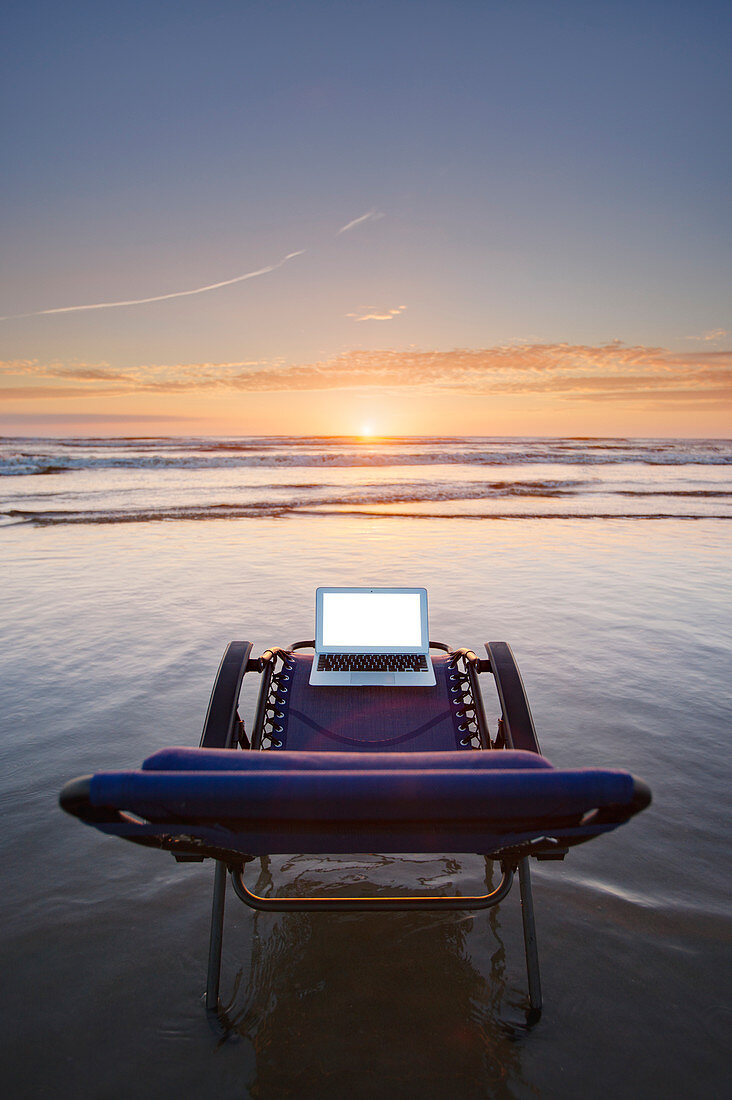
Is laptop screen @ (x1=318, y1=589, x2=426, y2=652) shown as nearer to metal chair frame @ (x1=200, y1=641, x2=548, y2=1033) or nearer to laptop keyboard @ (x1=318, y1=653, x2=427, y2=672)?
laptop keyboard @ (x1=318, y1=653, x2=427, y2=672)

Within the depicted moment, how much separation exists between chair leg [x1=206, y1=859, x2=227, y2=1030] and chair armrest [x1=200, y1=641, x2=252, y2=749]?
439 mm

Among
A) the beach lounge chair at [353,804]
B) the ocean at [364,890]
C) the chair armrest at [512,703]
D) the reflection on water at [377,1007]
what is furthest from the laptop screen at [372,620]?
the reflection on water at [377,1007]

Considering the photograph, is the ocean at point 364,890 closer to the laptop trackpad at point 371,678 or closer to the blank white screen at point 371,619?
the laptop trackpad at point 371,678

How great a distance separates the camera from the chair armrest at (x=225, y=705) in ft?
8.14

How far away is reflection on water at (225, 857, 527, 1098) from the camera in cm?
214

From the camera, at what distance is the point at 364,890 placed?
3055mm

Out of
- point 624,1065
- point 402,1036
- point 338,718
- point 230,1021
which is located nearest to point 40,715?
point 338,718

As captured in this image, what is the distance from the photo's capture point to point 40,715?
4.78 meters

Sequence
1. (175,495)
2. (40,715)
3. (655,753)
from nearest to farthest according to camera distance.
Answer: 1. (655,753)
2. (40,715)
3. (175,495)

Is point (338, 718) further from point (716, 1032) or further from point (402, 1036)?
point (716, 1032)

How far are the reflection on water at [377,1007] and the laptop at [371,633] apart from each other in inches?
44.4

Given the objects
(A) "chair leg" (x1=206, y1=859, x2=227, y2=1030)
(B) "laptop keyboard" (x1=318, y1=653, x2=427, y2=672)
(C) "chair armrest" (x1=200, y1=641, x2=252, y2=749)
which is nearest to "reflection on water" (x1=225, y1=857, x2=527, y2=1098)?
(A) "chair leg" (x1=206, y1=859, x2=227, y2=1030)

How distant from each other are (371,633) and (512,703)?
1062mm

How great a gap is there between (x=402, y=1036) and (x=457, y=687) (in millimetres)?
1490
